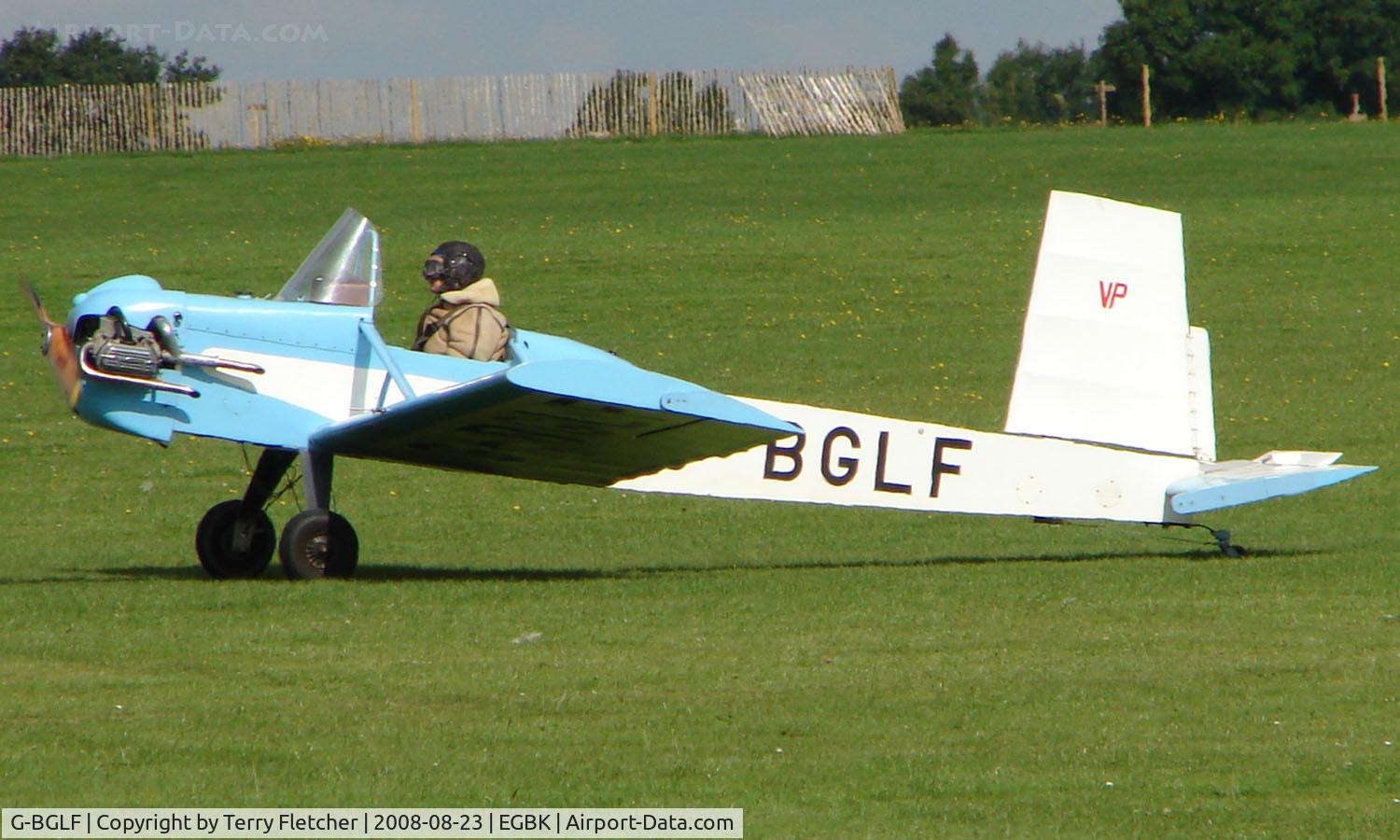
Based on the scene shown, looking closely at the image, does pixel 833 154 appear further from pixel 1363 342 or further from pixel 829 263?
pixel 1363 342

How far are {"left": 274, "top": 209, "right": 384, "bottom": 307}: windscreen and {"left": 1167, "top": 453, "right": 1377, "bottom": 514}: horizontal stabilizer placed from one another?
502cm

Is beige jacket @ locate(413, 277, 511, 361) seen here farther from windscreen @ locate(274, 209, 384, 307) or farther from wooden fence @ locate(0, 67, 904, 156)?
wooden fence @ locate(0, 67, 904, 156)

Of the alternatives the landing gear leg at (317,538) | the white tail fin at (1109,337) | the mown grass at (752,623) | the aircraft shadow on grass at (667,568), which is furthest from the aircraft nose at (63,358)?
the white tail fin at (1109,337)

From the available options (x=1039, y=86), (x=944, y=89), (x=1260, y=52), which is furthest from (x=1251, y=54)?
(x=1039, y=86)

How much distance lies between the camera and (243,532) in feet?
34.1

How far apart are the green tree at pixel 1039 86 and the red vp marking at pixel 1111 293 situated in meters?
99.1

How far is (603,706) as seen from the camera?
270 inches

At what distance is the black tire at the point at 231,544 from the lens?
1034cm

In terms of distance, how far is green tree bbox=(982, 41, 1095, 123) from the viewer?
11701 cm

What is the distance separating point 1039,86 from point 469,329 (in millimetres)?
133179

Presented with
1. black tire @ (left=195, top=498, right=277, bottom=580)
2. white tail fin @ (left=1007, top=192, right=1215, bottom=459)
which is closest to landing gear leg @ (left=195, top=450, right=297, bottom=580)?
black tire @ (left=195, top=498, right=277, bottom=580)

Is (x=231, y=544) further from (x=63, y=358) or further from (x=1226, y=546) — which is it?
(x=1226, y=546)

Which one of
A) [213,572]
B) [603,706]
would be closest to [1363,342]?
A: [213,572]

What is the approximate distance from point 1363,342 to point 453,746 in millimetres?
19001
